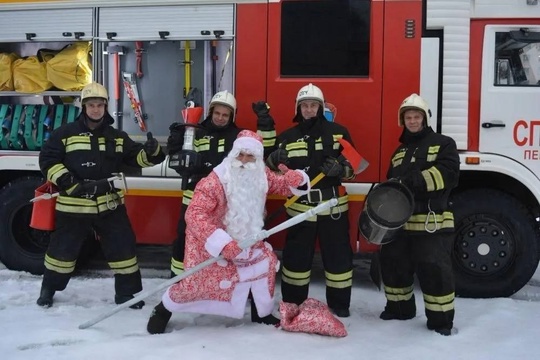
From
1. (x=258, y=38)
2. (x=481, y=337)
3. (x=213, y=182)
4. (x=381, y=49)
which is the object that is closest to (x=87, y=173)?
(x=213, y=182)

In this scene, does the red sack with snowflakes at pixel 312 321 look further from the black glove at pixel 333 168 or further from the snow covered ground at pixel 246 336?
the black glove at pixel 333 168

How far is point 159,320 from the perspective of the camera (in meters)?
4.16

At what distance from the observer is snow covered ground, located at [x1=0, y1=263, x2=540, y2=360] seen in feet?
12.5

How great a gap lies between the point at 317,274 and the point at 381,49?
7.58 feet

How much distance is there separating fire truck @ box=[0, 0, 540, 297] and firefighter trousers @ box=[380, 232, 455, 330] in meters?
0.62

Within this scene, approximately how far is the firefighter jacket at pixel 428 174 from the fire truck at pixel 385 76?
68 cm

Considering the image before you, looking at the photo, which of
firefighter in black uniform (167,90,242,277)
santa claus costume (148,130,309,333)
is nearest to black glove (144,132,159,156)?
firefighter in black uniform (167,90,242,277)

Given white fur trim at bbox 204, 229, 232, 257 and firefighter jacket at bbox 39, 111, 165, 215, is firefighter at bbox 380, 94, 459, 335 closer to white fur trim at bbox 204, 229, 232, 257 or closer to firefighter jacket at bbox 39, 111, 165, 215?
white fur trim at bbox 204, 229, 232, 257

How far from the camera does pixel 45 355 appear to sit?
148 inches

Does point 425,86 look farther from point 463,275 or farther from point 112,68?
point 112,68

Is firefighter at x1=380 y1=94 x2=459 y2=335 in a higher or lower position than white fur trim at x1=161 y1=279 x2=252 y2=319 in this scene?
higher

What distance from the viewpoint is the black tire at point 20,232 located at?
5.71m

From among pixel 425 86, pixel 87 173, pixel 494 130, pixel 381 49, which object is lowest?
pixel 87 173

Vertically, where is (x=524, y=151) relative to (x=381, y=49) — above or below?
below
